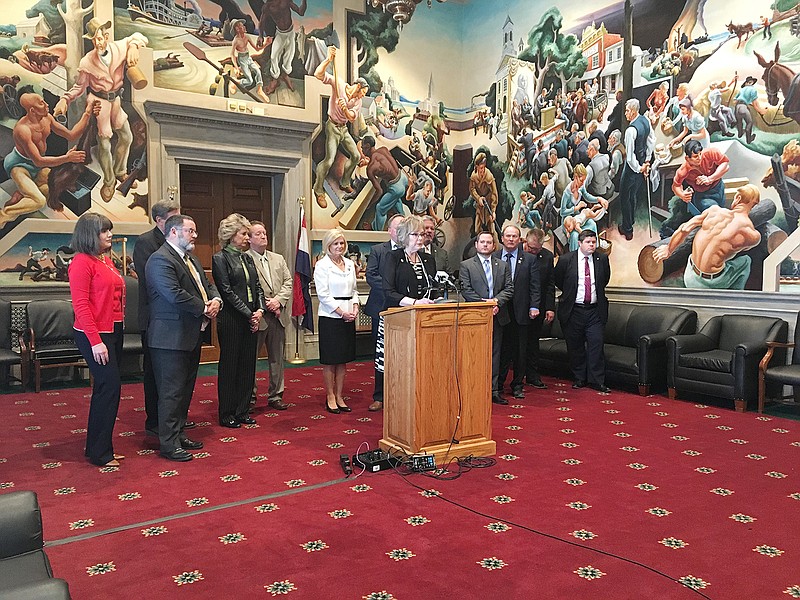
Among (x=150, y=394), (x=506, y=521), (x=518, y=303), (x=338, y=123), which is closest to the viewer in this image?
(x=506, y=521)

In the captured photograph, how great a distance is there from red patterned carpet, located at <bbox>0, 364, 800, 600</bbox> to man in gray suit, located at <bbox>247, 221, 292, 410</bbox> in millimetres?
609

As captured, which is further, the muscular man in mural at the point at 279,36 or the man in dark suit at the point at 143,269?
the muscular man in mural at the point at 279,36

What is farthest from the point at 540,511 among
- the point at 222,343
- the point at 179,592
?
the point at 222,343

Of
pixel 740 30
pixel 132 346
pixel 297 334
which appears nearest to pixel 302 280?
pixel 297 334

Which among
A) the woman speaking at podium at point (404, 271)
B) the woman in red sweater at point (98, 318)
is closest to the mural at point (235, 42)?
the woman speaking at podium at point (404, 271)

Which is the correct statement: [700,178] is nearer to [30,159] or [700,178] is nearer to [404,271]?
[404,271]

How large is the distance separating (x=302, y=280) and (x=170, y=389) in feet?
14.8

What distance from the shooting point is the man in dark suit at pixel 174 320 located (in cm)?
455

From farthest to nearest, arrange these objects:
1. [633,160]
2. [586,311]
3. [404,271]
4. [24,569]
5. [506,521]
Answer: [633,160]
[586,311]
[404,271]
[506,521]
[24,569]

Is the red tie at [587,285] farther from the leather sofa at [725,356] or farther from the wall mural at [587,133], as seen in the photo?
the wall mural at [587,133]

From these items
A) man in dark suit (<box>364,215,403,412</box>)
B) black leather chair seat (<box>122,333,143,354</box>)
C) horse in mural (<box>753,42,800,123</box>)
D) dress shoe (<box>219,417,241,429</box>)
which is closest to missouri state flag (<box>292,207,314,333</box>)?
black leather chair seat (<box>122,333,143,354</box>)

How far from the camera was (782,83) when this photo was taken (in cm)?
700

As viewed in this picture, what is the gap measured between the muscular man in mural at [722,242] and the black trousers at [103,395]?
6157 mm

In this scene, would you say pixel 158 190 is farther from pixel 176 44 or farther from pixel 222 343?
pixel 222 343
